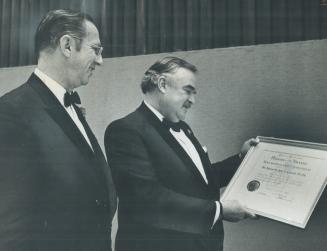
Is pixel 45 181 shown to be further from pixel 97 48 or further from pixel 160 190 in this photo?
pixel 97 48

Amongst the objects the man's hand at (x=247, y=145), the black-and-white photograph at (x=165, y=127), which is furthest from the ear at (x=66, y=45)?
the man's hand at (x=247, y=145)

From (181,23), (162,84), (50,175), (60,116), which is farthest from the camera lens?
(181,23)

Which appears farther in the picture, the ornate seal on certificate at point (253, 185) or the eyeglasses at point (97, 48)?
the eyeglasses at point (97, 48)

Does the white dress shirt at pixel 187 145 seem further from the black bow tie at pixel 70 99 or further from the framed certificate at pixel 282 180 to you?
the black bow tie at pixel 70 99

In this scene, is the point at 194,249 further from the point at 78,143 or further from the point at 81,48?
the point at 81,48

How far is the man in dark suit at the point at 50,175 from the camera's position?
225 centimetres

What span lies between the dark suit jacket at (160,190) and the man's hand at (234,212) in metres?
0.07

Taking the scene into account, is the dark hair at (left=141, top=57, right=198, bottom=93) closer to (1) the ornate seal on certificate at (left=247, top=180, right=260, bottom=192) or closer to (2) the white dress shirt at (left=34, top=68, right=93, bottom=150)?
(2) the white dress shirt at (left=34, top=68, right=93, bottom=150)

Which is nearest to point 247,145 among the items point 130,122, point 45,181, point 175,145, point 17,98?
point 175,145

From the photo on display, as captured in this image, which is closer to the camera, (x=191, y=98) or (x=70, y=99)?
(x=70, y=99)

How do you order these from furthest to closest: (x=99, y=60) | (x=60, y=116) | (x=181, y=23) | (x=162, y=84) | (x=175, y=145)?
(x=181, y=23) → (x=99, y=60) → (x=162, y=84) → (x=175, y=145) → (x=60, y=116)

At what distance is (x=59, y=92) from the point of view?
2455mm

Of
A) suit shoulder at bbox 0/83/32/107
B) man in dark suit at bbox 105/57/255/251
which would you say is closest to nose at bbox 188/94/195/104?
man in dark suit at bbox 105/57/255/251

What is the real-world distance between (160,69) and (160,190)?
31.5 inches
